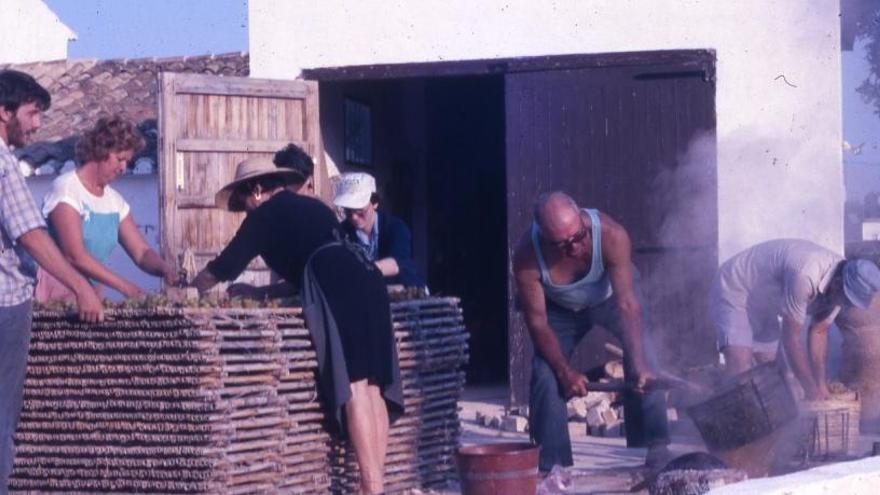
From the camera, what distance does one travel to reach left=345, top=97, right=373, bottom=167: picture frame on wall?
1284cm

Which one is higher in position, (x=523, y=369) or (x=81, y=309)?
(x=81, y=309)

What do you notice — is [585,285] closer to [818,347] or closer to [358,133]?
[818,347]

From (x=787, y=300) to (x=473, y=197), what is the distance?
6368 millimetres

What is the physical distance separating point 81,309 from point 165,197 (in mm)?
4728

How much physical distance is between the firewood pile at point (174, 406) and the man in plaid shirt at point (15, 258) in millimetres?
409

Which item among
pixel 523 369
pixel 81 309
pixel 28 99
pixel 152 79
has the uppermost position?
pixel 152 79

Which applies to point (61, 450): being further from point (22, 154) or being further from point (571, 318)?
point (22, 154)

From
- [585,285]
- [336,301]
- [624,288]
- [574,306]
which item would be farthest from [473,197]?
[336,301]

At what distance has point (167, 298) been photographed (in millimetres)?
6199

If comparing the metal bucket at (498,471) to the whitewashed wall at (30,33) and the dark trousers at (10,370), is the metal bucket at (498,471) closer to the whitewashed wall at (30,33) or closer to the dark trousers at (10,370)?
the dark trousers at (10,370)

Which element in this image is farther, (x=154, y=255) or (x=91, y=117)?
(x=91, y=117)

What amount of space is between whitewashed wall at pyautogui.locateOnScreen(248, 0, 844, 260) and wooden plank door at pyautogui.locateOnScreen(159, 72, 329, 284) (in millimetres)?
1740

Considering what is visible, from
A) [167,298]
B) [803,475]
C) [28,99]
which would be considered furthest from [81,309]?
[803,475]

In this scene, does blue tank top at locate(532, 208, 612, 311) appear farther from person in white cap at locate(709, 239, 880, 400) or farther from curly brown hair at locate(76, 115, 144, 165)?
curly brown hair at locate(76, 115, 144, 165)
